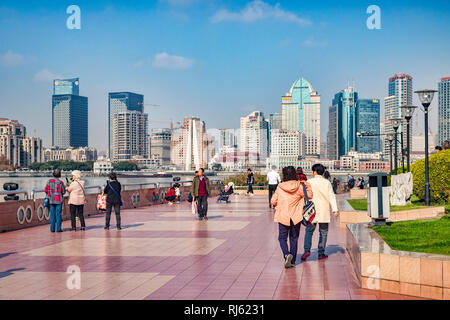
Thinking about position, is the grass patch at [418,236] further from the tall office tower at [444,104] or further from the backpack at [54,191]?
the tall office tower at [444,104]

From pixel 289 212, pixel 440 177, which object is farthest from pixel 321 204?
pixel 440 177

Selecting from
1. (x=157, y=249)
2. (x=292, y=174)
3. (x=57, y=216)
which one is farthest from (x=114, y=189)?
(x=292, y=174)

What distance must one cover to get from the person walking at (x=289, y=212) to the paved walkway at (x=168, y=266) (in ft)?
1.07

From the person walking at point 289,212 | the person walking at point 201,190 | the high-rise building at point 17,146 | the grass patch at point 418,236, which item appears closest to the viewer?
the grass patch at point 418,236

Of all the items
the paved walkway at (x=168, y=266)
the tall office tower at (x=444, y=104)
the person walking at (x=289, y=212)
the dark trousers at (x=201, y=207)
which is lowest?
the paved walkway at (x=168, y=266)

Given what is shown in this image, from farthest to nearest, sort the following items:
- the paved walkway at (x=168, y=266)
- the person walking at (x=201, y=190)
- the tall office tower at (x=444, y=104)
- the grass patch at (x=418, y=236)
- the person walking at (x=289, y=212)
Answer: the tall office tower at (x=444, y=104) < the person walking at (x=201, y=190) < the person walking at (x=289, y=212) < the grass patch at (x=418, y=236) < the paved walkway at (x=168, y=266)

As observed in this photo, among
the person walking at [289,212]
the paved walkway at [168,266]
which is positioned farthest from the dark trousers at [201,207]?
the person walking at [289,212]

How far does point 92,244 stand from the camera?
36.1ft

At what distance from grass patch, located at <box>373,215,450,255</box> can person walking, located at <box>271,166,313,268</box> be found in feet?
4.62

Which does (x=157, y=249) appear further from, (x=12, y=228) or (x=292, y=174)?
(x=12, y=228)

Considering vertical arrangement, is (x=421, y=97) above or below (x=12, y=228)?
above

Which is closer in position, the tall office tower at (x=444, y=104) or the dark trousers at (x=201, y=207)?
the dark trousers at (x=201, y=207)

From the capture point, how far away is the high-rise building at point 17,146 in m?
176
